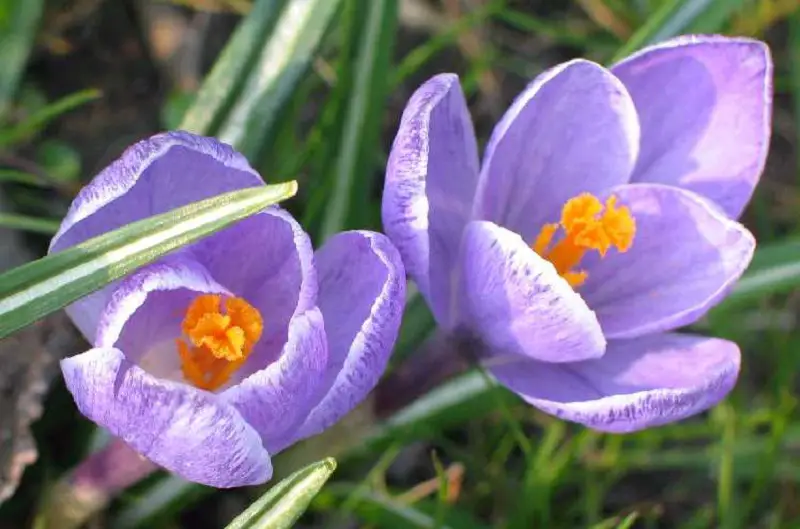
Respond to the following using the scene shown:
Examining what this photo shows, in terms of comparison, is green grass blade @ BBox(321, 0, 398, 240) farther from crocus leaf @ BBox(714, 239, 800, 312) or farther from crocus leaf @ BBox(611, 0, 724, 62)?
crocus leaf @ BBox(714, 239, 800, 312)

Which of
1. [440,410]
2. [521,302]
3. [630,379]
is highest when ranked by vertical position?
[521,302]

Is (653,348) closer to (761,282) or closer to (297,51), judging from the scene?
(761,282)

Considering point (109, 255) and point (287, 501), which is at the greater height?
point (109, 255)

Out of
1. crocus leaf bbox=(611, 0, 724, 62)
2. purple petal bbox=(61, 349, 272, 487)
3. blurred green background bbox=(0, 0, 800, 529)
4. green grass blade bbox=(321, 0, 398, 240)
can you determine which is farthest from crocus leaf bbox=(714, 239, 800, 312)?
purple petal bbox=(61, 349, 272, 487)

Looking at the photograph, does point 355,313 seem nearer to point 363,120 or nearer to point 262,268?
point 262,268

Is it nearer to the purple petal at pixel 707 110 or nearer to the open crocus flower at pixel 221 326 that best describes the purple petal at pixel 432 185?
the open crocus flower at pixel 221 326

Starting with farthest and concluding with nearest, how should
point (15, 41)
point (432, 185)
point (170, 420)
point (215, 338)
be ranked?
point (15, 41) → point (432, 185) → point (215, 338) → point (170, 420)

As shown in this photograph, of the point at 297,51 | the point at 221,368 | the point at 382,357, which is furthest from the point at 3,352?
the point at 382,357

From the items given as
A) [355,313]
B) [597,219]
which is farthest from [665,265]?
[355,313]
